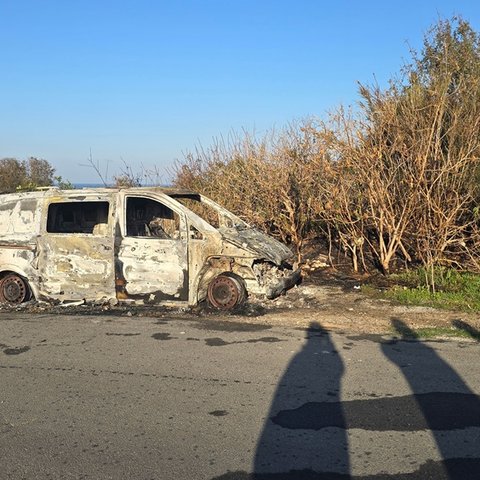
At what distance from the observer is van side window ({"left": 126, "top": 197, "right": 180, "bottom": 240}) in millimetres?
8688

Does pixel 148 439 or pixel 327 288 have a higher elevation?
pixel 327 288

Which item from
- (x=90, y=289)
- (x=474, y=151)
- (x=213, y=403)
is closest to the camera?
(x=213, y=403)

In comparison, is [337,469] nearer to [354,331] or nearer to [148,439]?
[148,439]

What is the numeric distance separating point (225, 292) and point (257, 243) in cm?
95

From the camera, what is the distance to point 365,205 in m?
10.9

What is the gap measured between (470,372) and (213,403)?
2.58 meters

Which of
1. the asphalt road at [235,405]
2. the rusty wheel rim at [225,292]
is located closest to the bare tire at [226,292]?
the rusty wheel rim at [225,292]

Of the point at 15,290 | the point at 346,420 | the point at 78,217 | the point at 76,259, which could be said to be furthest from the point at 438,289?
the point at 15,290

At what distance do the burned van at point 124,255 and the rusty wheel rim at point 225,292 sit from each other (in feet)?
0.05

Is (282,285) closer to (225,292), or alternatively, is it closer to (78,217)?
(225,292)

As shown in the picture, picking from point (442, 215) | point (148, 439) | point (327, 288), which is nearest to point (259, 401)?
point (148, 439)

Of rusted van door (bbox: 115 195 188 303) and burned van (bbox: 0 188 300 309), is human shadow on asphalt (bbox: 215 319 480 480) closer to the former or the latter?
burned van (bbox: 0 188 300 309)

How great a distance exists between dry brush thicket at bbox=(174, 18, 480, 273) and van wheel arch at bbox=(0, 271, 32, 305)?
572 centimetres

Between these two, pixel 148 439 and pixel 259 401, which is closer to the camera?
pixel 148 439
